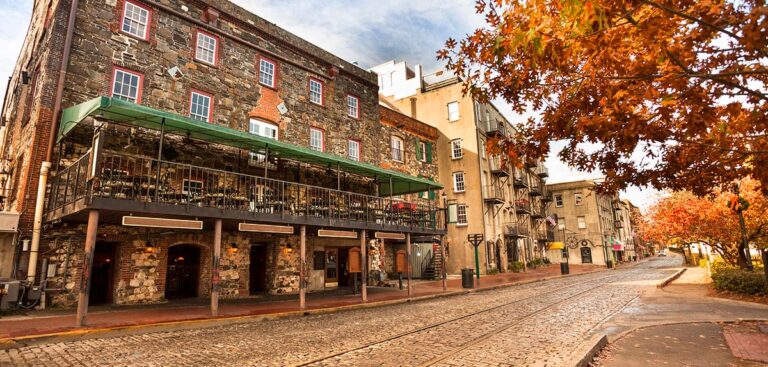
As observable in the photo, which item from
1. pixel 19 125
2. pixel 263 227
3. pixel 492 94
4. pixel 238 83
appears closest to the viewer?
pixel 492 94

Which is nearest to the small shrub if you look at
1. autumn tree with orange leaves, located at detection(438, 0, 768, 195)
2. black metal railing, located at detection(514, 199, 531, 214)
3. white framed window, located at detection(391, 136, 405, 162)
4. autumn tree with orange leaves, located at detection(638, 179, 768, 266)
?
autumn tree with orange leaves, located at detection(638, 179, 768, 266)

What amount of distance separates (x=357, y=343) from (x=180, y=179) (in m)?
9.37

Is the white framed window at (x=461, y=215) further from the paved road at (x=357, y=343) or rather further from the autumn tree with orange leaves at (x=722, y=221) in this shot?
the paved road at (x=357, y=343)

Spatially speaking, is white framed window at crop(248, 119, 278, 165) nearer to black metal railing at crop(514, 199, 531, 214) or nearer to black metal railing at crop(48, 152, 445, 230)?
black metal railing at crop(48, 152, 445, 230)

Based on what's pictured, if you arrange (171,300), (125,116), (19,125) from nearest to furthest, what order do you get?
1. (125,116)
2. (171,300)
3. (19,125)

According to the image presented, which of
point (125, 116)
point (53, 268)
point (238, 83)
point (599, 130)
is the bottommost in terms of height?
point (53, 268)

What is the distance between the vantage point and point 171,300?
43.5 ft

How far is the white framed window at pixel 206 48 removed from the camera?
1501 centimetres

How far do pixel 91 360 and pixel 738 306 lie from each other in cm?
1591

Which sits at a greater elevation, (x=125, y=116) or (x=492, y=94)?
(x=125, y=116)

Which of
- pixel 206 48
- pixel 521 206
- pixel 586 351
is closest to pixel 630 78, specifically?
pixel 586 351

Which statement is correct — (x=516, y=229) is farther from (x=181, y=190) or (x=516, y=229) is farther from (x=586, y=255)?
(x=181, y=190)

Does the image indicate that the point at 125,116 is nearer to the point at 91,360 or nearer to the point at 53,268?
the point at 53,268

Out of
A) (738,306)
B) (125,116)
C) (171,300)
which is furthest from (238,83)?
(738,306)
